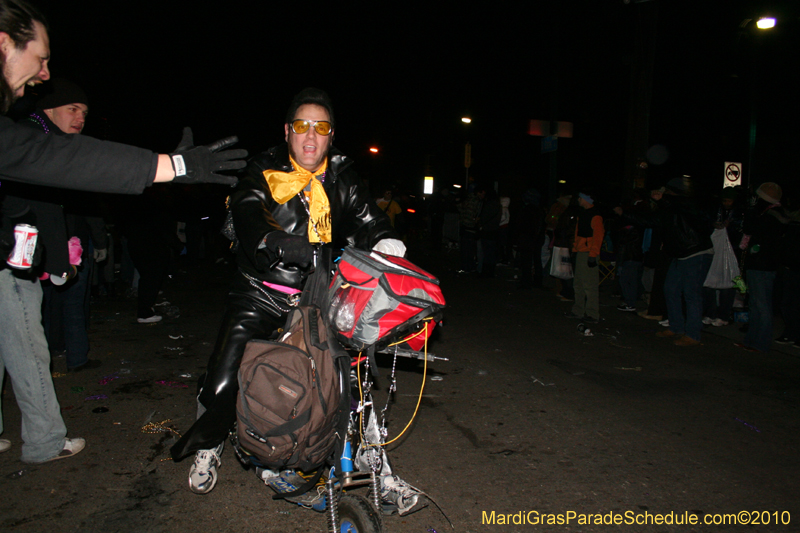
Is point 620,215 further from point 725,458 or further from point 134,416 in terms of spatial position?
point 134,416

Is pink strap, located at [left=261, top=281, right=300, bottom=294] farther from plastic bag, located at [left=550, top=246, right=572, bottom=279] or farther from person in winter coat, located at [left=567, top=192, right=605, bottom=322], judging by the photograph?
plastic bag, located at [left=550, top=246, right=572, bottom=279]

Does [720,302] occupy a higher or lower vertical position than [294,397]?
lower

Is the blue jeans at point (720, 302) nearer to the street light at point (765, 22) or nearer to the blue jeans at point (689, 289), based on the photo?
the blue jeans at point (689, 289)

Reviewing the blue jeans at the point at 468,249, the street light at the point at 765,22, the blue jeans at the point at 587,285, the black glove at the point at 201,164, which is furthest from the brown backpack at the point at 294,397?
the street light at the point at 765,22

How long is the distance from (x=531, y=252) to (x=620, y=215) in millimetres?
2165

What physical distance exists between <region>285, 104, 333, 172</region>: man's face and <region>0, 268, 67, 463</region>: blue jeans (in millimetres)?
1950

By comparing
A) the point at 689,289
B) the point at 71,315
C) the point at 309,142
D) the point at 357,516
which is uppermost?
the point at 309,142

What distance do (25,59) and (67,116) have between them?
2.50m

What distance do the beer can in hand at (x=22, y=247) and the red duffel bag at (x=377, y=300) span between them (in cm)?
179

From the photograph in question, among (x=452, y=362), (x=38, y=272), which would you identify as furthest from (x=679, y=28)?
(x=38, y=272)

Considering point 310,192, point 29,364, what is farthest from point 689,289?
point 29,364

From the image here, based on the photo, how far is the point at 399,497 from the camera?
2.70 metres

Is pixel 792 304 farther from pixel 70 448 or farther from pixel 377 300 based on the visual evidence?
pixel 70 448

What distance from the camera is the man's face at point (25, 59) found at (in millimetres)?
2158
